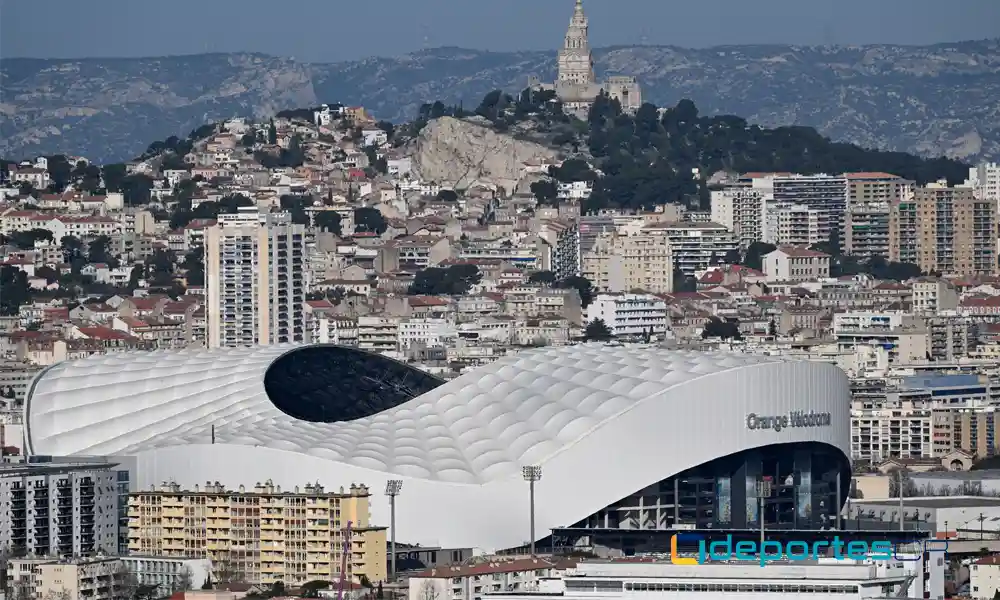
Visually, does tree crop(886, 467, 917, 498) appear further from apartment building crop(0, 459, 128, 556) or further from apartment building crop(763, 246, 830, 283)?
apartment building crop(763, 246, 830, 283)

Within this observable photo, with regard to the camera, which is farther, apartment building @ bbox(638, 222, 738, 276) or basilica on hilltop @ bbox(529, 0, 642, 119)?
basilica on hilltop @ bbox(529, 0, 642, 119)

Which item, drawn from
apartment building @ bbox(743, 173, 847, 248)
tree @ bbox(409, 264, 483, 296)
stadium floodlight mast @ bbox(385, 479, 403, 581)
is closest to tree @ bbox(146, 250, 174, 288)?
tree @ bbox(409, 264, 483, 296)

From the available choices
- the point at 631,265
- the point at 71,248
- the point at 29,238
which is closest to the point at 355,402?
the point at 631,265

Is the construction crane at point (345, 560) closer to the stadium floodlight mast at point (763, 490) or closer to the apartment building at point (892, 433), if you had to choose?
the stadium floodlight mast at point (763, 490)

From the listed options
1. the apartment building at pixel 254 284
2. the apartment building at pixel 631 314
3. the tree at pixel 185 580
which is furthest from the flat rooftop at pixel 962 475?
the apartment building at pixel 631 314

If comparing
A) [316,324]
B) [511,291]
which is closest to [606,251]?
[511,291]

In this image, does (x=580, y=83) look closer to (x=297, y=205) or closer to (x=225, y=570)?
(x=297, y=205)
